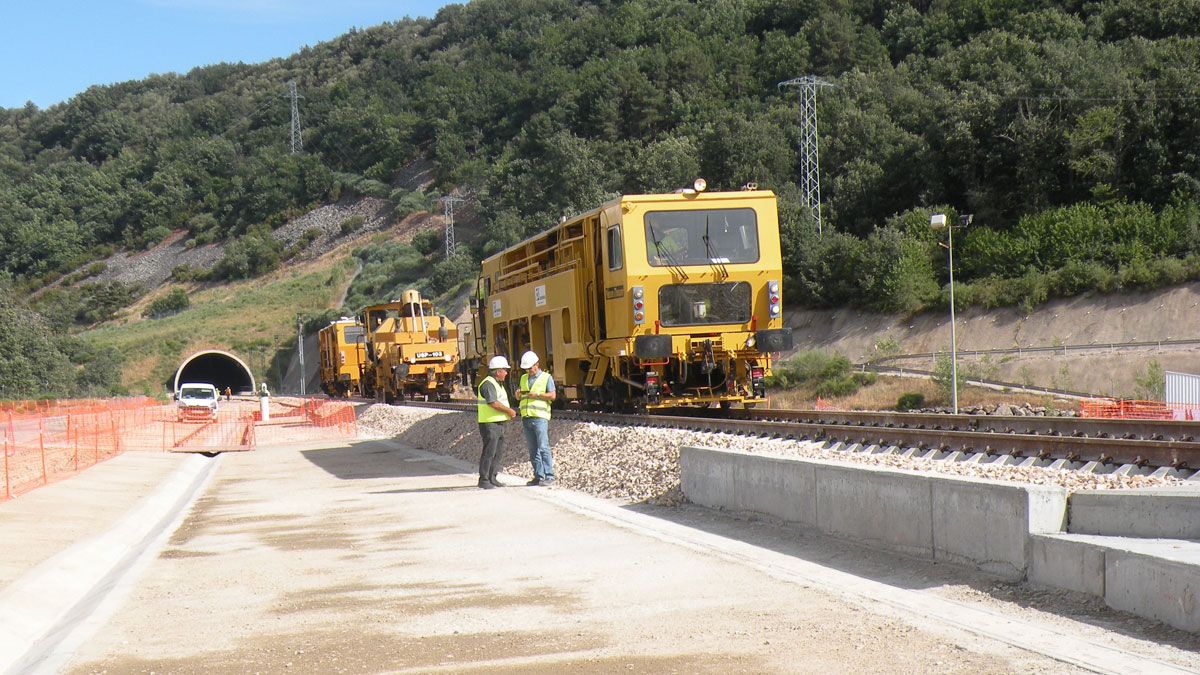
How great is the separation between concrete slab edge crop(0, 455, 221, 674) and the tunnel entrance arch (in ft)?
250

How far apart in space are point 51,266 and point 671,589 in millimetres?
149670

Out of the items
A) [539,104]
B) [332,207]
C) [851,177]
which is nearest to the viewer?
[851,177]

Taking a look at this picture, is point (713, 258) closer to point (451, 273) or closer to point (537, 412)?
point (537, 412)

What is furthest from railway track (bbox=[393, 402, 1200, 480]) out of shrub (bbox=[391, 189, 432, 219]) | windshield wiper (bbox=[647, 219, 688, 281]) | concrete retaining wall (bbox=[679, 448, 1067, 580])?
shrub (bbox=[391, 189, 432, 219])

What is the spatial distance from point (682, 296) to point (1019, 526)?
1234 centimetres

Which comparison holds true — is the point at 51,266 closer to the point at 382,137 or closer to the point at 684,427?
the point at 382,137

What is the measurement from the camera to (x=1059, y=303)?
4522cm

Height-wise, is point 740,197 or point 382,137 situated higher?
point 382,137

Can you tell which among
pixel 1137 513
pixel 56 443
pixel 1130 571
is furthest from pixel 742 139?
pixel 1130 571

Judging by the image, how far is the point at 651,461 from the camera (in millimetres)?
15852

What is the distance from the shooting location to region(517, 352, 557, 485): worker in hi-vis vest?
621 inches

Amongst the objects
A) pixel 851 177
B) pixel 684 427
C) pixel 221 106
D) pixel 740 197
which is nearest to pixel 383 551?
pixel 684 427

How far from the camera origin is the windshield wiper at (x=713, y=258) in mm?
20312

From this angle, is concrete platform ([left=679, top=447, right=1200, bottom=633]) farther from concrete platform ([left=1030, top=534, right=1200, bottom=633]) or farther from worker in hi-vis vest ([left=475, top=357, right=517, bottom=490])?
worker in hi-vis vest ([left=475, top=357, right=517, bottom=490])
